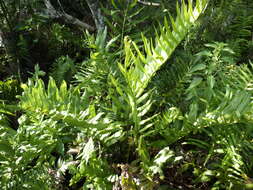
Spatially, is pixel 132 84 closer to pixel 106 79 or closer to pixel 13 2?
pixel 106 79

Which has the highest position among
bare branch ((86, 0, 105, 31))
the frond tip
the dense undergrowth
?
bare branch ((86, 0, 105, 31))

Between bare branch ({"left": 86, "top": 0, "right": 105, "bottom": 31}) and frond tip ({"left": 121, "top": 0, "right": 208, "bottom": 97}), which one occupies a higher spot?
bare branch ({"left": 86, "top": 0, "right": 105, "bottom": 31})

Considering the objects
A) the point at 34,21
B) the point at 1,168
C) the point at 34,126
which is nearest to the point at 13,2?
the point at 34,21

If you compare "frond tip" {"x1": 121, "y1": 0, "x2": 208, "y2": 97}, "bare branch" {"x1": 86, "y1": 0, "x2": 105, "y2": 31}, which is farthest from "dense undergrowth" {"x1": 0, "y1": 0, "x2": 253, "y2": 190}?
"bare branch" {"x1": 86, "y1": 0, "x2": 105, "y2": 31}

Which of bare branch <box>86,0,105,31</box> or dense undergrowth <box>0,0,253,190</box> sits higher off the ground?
bare branch <box>86,0,105,31</box>

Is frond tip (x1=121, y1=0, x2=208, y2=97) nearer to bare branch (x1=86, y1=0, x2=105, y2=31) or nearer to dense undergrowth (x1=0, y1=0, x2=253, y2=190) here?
dense undergrowth (x1=0, y1=0, x2=253, y2=190)

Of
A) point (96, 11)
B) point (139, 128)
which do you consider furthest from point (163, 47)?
point (96, 11)

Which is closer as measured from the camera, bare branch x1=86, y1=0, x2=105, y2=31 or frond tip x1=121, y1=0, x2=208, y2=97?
frond tip x1=121, y1=0, x2=208, y2=97

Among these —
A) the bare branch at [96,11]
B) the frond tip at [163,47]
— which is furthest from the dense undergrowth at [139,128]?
the bare branch at [96,11]

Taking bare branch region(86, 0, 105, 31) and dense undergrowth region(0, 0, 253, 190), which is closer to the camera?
dense undergrowth region(0, 0, 253, 190)

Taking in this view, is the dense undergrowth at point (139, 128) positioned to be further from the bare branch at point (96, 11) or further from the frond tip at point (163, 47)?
the bare branch at point (96, 11)

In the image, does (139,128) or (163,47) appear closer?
(163,47)

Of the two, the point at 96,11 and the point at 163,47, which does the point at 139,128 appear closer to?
the point at 163,47

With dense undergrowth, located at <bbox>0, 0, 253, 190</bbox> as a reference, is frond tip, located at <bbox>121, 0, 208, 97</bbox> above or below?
above
